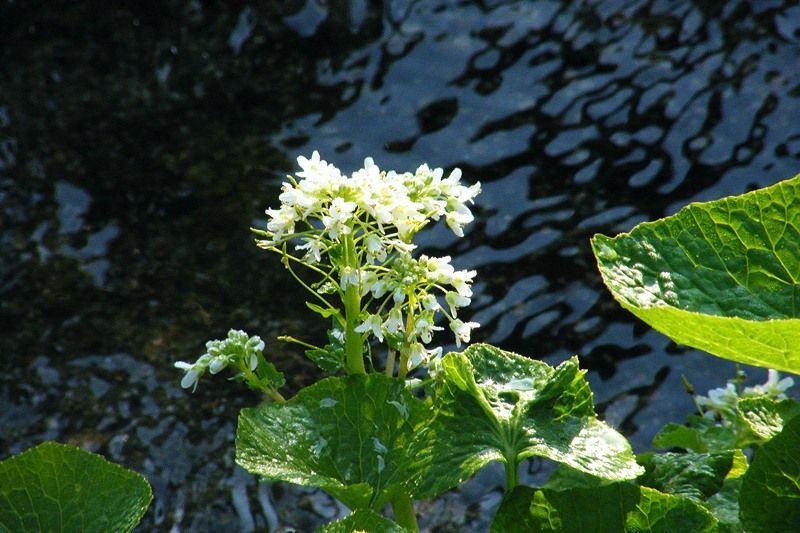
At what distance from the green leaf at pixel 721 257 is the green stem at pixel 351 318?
0.47 metres

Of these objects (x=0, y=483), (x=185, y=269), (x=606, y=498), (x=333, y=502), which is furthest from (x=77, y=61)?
(x=606, y=498)

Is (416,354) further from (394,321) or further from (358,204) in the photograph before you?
(358,204)

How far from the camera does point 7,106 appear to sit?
13.5 ft

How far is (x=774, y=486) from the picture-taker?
5.70 ft

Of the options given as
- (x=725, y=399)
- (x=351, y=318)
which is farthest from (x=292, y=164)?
(x=351, y=318)

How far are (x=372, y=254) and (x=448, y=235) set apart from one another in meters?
1.77

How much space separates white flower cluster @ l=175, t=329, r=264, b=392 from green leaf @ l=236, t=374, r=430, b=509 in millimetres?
103

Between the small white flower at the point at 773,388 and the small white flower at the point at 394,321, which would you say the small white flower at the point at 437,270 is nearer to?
the small white flower at the point at 394,321

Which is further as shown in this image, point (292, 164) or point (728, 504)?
point (292, 164)

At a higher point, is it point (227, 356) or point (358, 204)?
point (358, 204)

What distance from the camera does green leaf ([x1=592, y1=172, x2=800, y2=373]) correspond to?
75.2 inches

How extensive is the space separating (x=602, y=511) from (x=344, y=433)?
479mm

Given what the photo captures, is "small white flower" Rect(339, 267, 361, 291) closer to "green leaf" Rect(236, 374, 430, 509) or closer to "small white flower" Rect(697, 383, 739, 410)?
"green leaf" Rect(236, 374, 430, 509)

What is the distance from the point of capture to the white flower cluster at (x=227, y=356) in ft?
5.74
